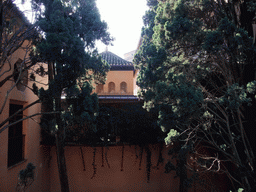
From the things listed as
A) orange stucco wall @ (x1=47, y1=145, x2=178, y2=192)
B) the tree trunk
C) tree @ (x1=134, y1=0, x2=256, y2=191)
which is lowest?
orange stucco wall @ (x1=47, y1=145, x2=178, y2=192)

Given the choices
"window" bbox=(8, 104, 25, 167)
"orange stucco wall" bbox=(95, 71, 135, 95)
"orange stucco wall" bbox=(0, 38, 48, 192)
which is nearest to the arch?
"orange stucco wall" bbox=(95, 71, 135, 95)

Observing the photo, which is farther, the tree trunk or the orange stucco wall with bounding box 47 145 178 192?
the orange stucco wall with bounding box 47 145 178 192

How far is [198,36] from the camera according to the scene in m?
4.69

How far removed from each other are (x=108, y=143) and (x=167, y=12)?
5.08m

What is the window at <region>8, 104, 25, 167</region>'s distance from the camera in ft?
20.4

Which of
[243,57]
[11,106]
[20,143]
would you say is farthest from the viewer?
[20,143]

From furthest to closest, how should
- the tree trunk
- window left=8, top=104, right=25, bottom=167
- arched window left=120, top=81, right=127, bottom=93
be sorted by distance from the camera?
arched window left=120, top=81, right=127, bottom=93 < window left=8, top=104, right=25, bottom=167 < the tree trunk

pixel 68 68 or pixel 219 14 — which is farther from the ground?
pixel 219 14

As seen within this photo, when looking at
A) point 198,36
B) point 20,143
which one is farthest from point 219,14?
point 20,143

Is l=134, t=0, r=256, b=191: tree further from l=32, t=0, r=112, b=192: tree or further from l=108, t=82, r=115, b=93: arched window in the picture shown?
l=108, t=82, r=115, b=93: arched window

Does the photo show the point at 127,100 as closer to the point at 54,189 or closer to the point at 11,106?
the point at 11,106

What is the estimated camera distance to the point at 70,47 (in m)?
4.67

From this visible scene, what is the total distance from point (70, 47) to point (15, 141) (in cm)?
378

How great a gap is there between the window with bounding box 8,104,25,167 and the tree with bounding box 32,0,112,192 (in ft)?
4.86
